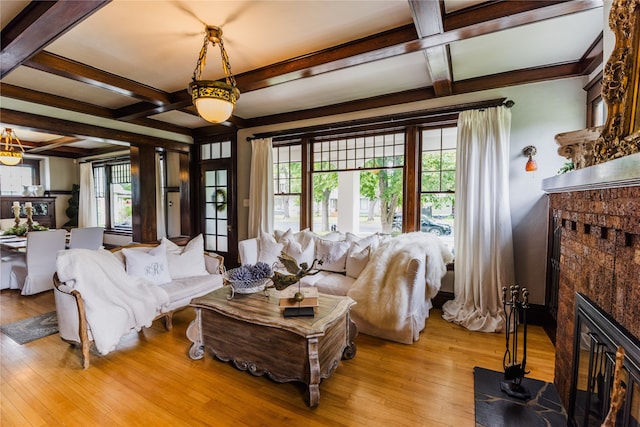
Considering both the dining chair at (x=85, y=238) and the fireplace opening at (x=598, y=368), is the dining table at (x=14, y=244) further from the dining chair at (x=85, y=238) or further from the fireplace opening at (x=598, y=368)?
the fireplace opening at (x=598, y=368)

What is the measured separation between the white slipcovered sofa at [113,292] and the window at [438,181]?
3.12 metres

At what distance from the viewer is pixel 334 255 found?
3.78m

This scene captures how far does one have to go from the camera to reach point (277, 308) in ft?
7.38

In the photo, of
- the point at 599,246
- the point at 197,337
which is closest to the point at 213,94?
the point at 197,337

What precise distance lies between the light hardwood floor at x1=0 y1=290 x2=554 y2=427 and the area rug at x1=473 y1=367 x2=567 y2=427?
105 mm

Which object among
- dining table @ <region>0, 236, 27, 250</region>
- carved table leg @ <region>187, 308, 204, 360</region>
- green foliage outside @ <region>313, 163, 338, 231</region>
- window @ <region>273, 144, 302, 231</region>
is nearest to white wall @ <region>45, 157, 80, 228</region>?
dining table @ <region>0, 236, 27, 250</region>

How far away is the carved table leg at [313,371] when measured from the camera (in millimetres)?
1927

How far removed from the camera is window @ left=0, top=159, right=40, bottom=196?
6977mm

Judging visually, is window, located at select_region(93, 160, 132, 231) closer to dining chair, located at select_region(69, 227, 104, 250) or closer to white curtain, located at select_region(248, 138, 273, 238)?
dining chair, located at select_region(69, 227, 104, 250)

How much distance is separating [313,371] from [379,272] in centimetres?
135

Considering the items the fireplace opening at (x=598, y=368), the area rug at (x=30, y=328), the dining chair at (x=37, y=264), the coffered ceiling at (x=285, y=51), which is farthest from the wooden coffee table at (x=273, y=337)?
the dining chair at (x=37, y=264)

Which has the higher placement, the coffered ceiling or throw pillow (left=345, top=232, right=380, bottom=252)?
the coffered ceiling

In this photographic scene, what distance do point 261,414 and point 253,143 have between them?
415cm

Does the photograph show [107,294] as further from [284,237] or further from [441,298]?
[441,298]
